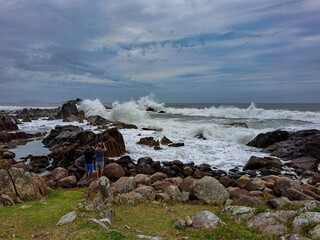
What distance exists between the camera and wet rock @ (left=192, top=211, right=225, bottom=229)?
5.82m

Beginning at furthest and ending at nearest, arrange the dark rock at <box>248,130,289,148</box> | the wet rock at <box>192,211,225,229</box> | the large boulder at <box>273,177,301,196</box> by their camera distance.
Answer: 1. the dark rock at <box>248,130,289,148</box>
2. the large boulder at <box>273,177,301,196</box>
3. the wet rock at <box>192,211,225,229</box>

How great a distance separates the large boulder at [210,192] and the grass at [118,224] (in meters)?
0.42

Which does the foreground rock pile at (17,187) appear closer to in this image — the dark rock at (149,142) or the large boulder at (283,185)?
the large boulder at (283,185)

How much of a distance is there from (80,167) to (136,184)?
17.6 ft

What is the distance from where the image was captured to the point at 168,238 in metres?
5.37

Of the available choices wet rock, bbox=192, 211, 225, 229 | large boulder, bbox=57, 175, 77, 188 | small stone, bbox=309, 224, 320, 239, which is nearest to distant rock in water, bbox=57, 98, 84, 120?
large boulder, bbox=57, 175, 77, 188

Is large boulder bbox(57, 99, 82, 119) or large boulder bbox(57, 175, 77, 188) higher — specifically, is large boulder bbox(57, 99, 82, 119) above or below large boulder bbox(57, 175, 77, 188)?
above

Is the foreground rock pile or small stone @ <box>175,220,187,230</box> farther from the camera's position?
the foreground rock pile

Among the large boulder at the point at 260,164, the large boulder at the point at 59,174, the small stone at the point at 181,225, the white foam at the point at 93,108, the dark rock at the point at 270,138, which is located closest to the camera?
the small stone at the point at 181,225

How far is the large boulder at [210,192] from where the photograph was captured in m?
8.85

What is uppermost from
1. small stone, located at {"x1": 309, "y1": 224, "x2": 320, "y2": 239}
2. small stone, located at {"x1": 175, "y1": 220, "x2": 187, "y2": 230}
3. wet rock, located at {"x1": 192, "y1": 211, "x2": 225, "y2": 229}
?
small stone, located at {"x1": 309, "y1": 224, "x2": 320, "y2": 239}

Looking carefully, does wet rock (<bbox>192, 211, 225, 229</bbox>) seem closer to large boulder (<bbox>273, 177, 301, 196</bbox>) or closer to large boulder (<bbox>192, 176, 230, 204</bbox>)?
large boulder (<bbox>192, 176, 230, 204</bbox>)

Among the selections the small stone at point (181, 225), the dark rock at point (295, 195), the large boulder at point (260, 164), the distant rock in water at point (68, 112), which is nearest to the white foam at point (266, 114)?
the large boulder at point (260, 164)

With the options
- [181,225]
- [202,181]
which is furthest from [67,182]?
[181,225]
